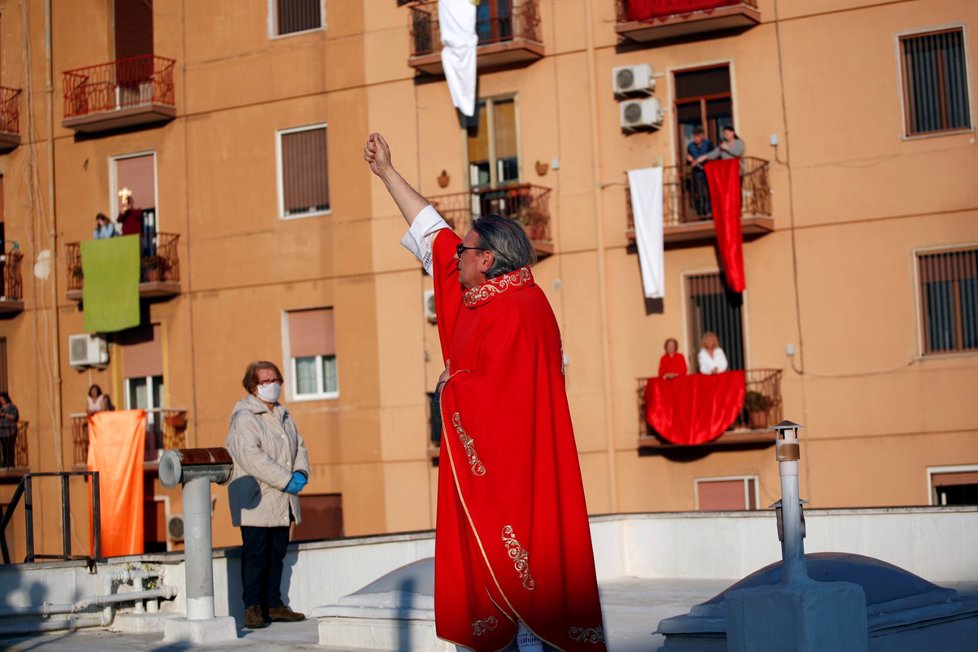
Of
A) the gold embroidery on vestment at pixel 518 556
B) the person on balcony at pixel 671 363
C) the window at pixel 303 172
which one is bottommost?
the gold embroidery on vestment at pixel 518 556

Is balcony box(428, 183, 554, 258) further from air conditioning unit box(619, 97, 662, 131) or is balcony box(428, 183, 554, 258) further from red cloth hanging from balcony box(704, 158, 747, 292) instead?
red cloth hanging from balcony box(704, 158, 747, 292)

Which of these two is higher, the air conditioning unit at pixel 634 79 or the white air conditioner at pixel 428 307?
the air conditioning unit at pixel 634 79

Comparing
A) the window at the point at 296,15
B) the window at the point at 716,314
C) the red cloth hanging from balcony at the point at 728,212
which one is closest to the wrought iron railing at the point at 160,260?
the window at the point at 296,15

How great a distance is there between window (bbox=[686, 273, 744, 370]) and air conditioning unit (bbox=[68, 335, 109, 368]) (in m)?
12.4

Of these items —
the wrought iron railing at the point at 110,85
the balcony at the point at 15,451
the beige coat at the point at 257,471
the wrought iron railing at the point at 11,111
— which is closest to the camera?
A: the beige coat at the point at 257,471

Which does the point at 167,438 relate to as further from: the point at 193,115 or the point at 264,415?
the point at 264,415

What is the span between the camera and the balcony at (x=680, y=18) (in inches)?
990

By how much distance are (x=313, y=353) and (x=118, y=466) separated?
14.4 ft

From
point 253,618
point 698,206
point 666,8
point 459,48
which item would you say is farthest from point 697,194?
point 253,618

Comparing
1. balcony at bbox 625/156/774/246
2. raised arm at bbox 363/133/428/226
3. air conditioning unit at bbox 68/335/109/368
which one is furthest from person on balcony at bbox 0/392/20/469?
raised arm at bbox 363/133/428/226

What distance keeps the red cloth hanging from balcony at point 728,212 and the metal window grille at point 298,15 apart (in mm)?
8900

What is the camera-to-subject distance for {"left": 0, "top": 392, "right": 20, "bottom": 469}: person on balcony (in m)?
31.4

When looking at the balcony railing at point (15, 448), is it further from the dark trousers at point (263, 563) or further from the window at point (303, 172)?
the dark trousers at point (263, 563)

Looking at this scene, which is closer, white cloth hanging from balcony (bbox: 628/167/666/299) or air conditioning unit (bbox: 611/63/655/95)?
white cloth hanging from balcony (bbox: 628/167/666/299)
